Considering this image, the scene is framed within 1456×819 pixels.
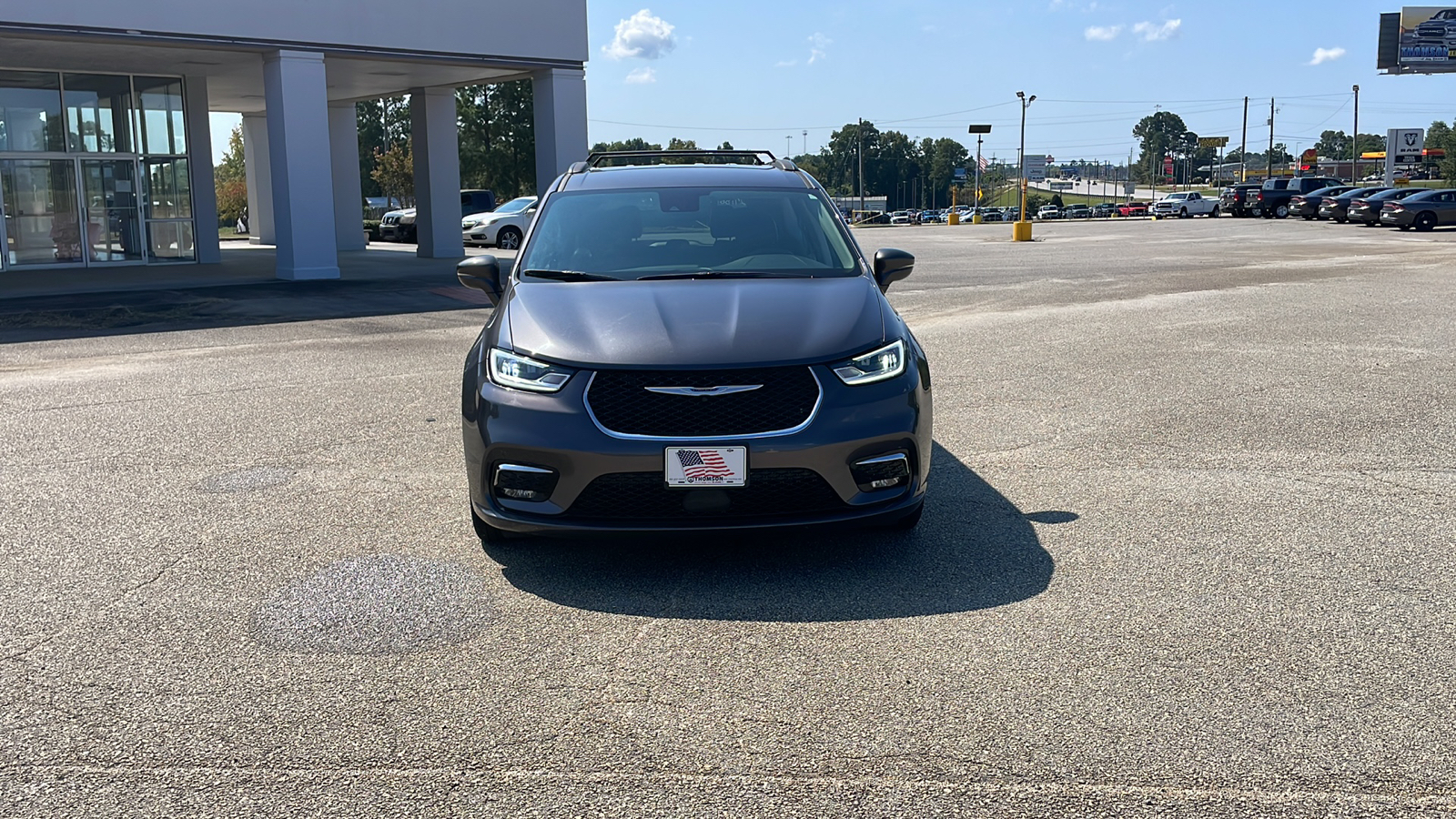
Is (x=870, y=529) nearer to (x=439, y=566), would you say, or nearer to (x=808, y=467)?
(x=808, y=467)

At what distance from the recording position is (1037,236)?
38.3m

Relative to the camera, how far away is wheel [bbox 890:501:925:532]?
497 cm

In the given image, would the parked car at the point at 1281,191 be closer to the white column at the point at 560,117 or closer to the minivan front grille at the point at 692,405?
the white column at the point at 560,117

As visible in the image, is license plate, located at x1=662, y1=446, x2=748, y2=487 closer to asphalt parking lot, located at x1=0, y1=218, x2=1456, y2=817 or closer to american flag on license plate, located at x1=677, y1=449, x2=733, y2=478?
american flag on license plate, located at x1=677, y1=449, x2=733, y2=478

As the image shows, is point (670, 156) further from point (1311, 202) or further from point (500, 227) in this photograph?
point (1311, 202)

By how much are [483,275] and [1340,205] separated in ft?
147

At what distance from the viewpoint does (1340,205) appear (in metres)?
43.7

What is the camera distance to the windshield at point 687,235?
5.84 meters

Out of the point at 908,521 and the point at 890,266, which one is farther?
the point at 890,266

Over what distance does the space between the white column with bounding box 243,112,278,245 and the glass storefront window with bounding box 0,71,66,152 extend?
8.79 meters

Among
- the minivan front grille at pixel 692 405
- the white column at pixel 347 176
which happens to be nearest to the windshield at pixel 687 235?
the minivan front grille at pixel 692 405

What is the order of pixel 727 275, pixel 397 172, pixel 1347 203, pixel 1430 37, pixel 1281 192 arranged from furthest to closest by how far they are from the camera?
pixel 397 172 < pixel 1430 37 < pixel 1281 192 < pixel 1347 203 < pixel 727 275

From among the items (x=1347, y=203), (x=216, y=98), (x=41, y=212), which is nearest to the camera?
(x=41, y=212)

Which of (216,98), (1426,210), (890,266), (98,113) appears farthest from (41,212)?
(1426,210)
